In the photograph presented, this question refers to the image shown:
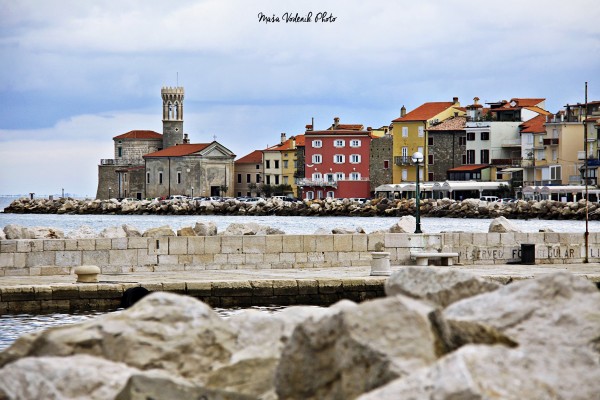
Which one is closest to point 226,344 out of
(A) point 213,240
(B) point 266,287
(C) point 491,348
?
(C) point 491,348

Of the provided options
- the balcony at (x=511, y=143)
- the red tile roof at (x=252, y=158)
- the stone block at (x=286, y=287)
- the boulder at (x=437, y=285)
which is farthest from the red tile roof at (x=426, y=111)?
the boulder at (x=437, y=285)

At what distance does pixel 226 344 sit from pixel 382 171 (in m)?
85.8

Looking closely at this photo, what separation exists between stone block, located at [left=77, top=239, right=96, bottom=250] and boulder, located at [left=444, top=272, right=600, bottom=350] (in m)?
11.3

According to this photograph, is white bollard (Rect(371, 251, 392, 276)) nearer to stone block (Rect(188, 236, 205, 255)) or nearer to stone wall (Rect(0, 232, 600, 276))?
stone wall (Rect(0, 232, 600, 276))

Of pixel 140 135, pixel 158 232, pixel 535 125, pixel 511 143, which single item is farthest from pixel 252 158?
pixel 158 232

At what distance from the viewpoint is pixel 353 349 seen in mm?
6617

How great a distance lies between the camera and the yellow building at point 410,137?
9062 centimetres

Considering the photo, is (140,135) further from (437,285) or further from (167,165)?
(437,285)

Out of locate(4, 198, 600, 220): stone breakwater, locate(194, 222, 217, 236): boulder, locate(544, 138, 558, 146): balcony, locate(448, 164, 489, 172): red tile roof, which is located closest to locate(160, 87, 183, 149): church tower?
locate(4, 198, 600, 220): stone breakwater

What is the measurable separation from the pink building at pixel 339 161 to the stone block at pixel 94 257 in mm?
75565

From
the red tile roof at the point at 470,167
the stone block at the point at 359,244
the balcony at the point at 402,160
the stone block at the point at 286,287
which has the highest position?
the balcony at the point at 402,160

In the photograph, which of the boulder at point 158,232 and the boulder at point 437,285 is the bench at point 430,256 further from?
the boulder at point 437,285

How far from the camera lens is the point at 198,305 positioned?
811 centimetres

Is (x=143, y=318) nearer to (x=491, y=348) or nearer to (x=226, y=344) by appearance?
(x=226, y=344)
